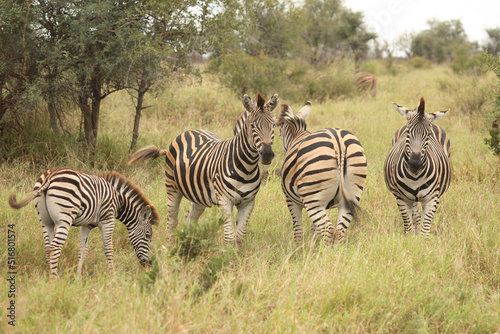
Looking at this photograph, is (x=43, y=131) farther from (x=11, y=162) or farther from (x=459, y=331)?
(x=459, y=331)

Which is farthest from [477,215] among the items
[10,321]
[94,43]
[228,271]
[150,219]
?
[94,43]

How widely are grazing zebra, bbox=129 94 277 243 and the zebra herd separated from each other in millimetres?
10

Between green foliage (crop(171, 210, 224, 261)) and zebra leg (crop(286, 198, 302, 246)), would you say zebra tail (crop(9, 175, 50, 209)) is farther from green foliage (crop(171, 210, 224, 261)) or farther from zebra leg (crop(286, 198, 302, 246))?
zebra leg (crop(286, 198, 302, 246))

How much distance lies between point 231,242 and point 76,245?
5.52ft

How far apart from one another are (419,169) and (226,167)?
2.12 meters

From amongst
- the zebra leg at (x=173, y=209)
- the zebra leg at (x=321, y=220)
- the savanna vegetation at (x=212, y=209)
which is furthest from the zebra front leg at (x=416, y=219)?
the zebra leg at (x=173, y=209)

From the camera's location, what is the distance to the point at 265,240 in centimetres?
534

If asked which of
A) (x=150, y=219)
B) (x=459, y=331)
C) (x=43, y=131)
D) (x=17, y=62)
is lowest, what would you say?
(x=459, y=331)

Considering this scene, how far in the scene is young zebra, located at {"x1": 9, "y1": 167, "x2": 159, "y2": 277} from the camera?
4.17 meters

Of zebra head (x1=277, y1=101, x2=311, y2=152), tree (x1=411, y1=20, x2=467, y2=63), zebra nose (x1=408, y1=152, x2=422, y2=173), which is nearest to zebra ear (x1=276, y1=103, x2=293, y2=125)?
zebra head (x1=277, y1=101, x2=311, y2=152)

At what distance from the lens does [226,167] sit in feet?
15.6

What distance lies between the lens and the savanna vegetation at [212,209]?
3.37 m

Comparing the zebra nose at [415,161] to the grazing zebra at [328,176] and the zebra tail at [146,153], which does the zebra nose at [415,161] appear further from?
the zebra tail at [146,153]

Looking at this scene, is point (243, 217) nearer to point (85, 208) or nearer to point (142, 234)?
point (142, 234)
